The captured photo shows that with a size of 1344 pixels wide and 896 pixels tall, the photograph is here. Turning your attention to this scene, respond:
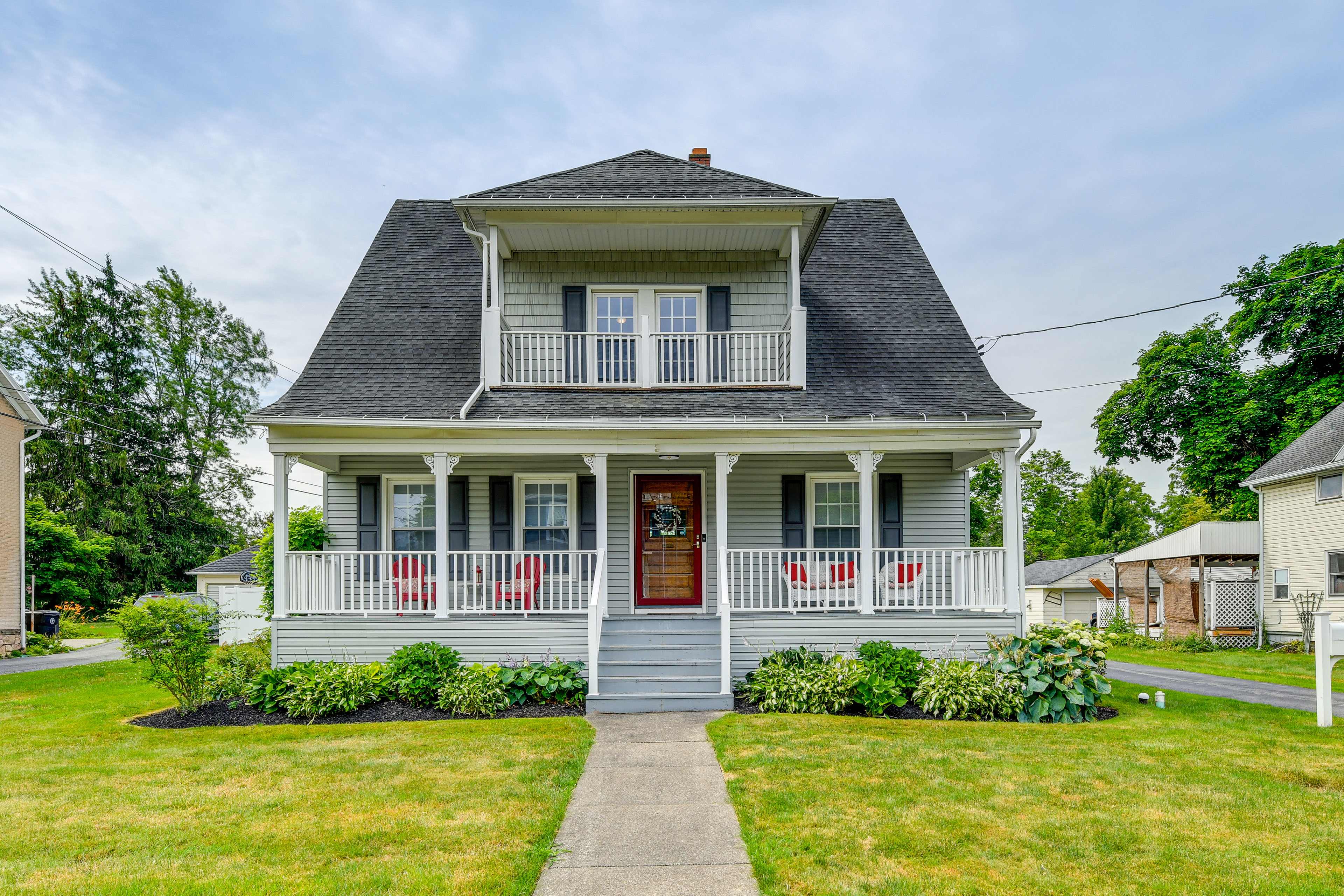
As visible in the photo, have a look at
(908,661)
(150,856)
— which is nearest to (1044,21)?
(908,661)

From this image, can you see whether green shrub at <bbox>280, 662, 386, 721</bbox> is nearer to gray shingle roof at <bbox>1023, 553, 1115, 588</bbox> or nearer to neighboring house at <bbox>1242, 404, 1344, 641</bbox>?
neighboring house at <bbox>1242, 404, 1344, 641</bbox>

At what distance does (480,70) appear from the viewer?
1419 centimetres

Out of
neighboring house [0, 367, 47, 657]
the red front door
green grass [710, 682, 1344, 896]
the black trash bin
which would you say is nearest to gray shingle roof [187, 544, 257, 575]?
the black trash bin

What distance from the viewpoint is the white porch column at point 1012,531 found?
1023 cm

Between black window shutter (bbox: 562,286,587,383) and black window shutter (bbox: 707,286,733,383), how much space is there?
1.78m

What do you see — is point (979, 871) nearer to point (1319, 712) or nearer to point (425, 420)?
point (1319, 712)

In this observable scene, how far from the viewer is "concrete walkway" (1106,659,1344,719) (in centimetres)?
1092

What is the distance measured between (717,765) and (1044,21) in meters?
13.1

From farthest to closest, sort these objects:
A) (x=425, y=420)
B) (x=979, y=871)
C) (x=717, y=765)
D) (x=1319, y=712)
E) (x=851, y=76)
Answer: (x=851, y=76) < (x=425, y=420) < (x=1319, y=712) < (x=717, y=765) < (x=979, y=871)

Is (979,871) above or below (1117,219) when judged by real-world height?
below

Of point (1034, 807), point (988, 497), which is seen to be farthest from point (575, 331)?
point (988, 497)

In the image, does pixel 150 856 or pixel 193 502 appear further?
pixel 193 502

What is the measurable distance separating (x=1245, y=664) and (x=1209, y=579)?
5.88 meters

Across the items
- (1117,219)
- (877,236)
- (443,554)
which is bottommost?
(443,554)
